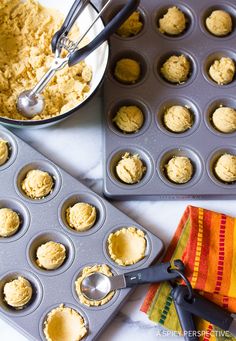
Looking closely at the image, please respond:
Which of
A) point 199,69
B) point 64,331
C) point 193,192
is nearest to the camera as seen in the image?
point 64,331

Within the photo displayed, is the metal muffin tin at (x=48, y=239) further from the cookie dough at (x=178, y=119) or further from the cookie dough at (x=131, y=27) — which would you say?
the cookie dough at (x=131, y=27)

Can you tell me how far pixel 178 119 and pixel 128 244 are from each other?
29cm

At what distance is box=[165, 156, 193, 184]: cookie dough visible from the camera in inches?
47.7

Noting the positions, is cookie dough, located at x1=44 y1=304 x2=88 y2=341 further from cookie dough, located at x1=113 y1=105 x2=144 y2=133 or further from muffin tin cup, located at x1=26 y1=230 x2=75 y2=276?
cookie dough, located at x1=113 y1=105 x2=144 y2=133

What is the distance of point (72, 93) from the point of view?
4.07 ft

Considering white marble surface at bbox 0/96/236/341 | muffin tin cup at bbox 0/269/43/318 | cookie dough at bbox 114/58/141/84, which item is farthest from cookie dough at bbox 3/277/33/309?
cookie dough at bbox 114/58/141/84

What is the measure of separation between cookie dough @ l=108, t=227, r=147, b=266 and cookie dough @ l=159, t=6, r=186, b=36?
477 mm

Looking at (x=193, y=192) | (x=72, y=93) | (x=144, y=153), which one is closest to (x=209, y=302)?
(x=193, y=192)

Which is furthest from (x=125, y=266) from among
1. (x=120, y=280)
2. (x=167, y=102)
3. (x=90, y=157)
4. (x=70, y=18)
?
(x=70, y=18)

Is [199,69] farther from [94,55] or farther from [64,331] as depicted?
[64,331]

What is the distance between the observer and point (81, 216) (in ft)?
3.78

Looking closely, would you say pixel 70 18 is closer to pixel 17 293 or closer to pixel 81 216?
pixel 81 216

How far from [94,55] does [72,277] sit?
457 millimetres

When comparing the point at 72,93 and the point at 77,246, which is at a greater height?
the point at 72,93
